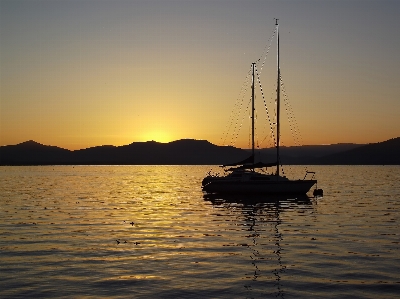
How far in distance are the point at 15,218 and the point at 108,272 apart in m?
22.7

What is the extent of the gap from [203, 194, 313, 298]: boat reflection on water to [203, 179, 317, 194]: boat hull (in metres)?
1.06

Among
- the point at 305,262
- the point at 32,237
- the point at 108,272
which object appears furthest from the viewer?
the point at 32,237

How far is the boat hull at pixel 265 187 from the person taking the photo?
199 feet

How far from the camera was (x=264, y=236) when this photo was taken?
30.1 meters

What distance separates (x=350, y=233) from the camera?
31359 millimetres

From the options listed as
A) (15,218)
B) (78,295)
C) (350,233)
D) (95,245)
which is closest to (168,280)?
(78,295)

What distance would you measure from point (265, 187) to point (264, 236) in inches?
1223

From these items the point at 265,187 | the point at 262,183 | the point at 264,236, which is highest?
the point at 262,183

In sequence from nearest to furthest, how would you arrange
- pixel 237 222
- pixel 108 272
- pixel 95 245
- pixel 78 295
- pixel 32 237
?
pixel 78 295 → pixel 108 272 → pixel 95 245 → pixel 32 237 → pixel 237 222

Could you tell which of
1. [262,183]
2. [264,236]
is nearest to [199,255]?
[264,236]

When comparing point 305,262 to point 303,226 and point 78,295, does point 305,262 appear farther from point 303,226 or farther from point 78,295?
point 303,226

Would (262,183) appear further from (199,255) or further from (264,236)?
(199,255)

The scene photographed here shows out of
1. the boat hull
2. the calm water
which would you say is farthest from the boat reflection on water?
the boat hull

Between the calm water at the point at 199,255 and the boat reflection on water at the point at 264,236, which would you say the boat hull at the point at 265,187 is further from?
the calm water at the point at 199,255
